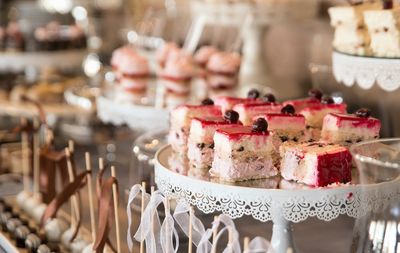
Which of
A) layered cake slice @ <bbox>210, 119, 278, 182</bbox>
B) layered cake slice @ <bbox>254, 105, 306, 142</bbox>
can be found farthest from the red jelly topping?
layered cake slice @ <bbox>254, 105, 306, 142</bbox>

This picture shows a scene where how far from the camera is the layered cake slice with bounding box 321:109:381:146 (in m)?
2.05

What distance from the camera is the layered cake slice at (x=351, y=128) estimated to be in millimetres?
2055

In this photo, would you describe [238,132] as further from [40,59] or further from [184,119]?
[40,59]

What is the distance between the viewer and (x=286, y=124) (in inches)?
83.3

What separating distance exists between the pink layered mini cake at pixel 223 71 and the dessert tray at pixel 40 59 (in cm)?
147

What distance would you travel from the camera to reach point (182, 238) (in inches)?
96.6

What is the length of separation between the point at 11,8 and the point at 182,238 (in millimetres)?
4778

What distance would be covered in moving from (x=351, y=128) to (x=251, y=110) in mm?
320

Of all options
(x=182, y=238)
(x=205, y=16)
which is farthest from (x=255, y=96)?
(x=205, y=16)

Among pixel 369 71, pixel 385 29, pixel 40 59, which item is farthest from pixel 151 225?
pixel 40 59

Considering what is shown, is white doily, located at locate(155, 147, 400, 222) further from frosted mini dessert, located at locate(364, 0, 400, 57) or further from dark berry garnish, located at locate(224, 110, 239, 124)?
frosted mini dessert, located at locate(364, 0, 400, 57)

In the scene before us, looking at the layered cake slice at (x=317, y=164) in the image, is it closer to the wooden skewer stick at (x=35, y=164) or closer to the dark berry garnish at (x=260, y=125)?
the dark berry garnish at (x=260, y=125)

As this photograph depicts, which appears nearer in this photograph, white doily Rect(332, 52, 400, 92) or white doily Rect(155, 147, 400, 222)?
white doily Rect(155, 147, 400, 222)

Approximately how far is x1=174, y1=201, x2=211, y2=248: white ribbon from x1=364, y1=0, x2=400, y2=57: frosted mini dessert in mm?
848
